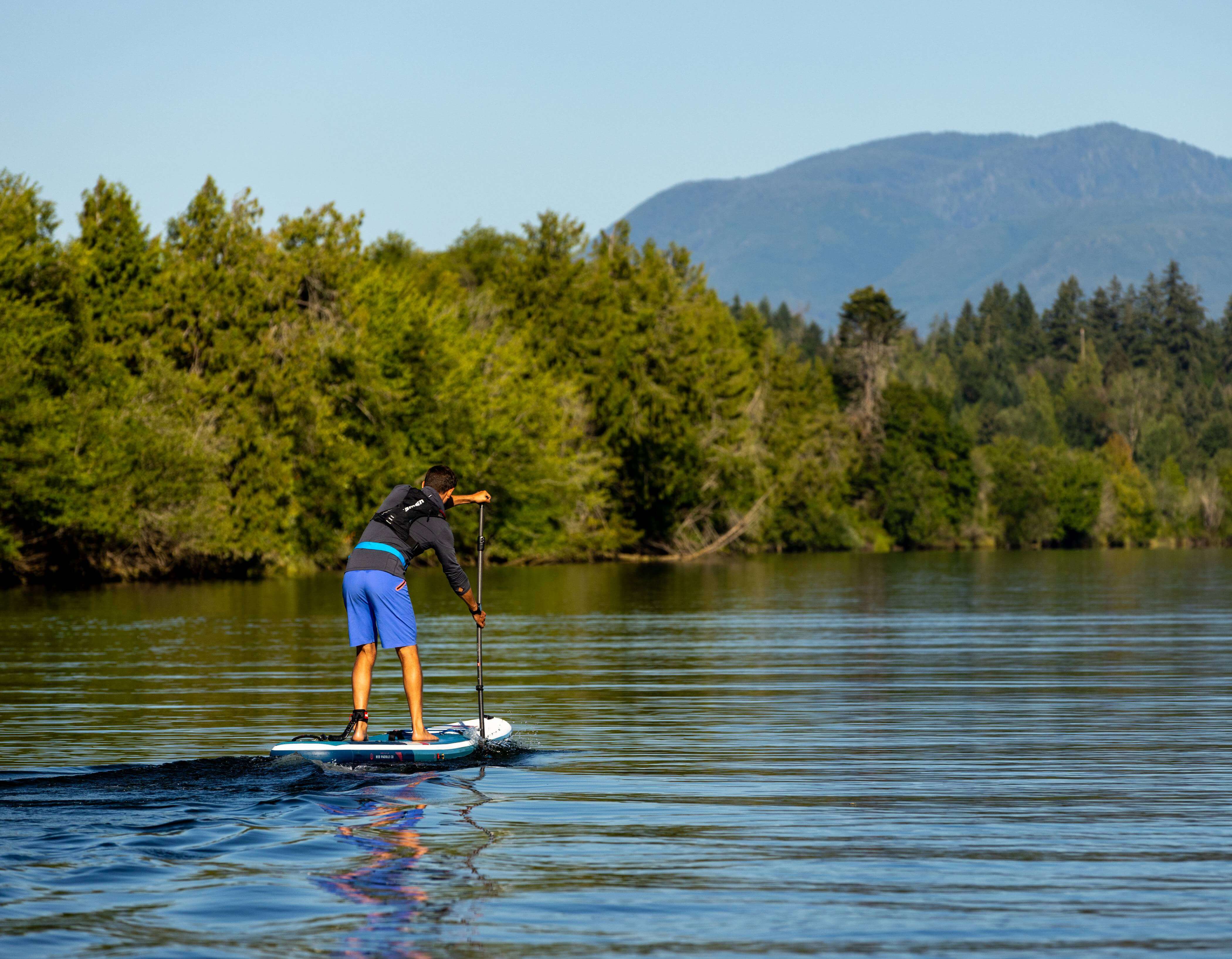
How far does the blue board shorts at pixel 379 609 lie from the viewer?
12320 millimetres

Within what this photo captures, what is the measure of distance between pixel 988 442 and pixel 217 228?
11296 cm

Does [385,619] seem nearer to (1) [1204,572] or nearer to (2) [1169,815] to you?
→ (2) [1169,815]

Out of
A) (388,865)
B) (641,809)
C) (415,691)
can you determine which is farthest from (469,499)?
(388,865)

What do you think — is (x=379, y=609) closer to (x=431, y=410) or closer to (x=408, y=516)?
(x=408, y=516)

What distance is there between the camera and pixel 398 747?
39.3 feet

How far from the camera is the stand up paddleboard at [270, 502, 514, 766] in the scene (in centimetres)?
1170

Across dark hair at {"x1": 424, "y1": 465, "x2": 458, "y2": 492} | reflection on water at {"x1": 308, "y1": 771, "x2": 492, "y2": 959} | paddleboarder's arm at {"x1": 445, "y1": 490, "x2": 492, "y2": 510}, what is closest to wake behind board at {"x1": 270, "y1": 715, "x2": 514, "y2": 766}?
reflection on water at {"x1": 308, "y1": 771, "x2": 492, "y2": 959}

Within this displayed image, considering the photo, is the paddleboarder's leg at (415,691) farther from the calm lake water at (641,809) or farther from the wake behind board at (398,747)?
the calm lake water at (641,809)

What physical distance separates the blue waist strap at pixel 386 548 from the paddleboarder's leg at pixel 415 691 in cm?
71

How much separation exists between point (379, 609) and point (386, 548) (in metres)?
0.48

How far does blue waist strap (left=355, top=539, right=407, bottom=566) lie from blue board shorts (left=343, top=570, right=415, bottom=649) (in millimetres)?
158

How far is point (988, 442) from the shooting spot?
15625 cm

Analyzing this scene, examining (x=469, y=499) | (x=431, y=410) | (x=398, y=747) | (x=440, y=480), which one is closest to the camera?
(x=398, y=747)

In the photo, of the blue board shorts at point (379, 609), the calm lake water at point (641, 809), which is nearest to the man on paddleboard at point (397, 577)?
the blue board shorts at point (379, 609)
